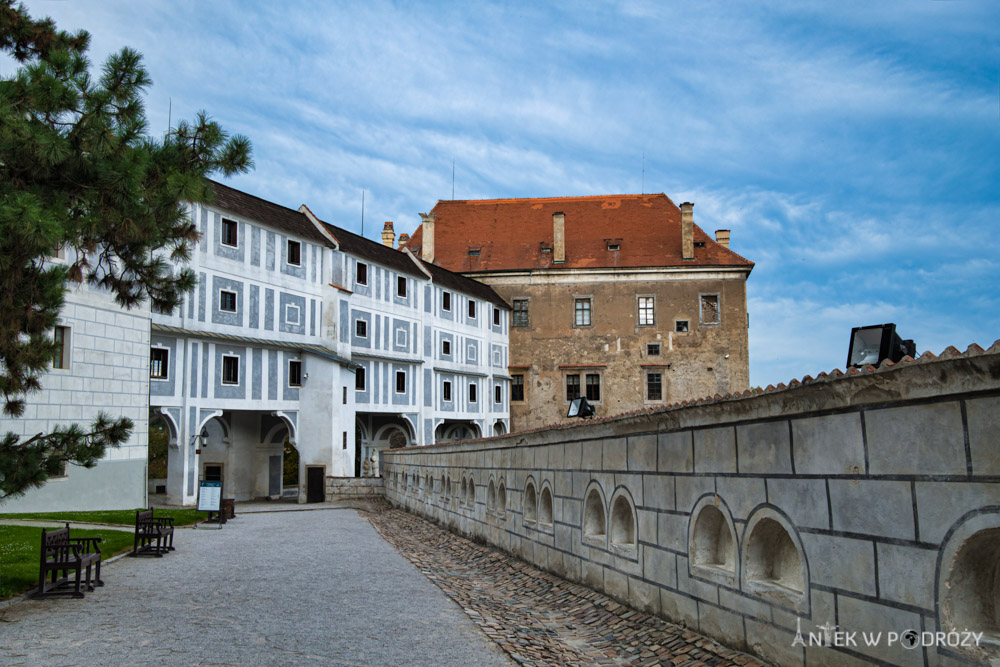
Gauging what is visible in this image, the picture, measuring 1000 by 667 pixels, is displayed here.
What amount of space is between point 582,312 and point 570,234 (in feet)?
18.6

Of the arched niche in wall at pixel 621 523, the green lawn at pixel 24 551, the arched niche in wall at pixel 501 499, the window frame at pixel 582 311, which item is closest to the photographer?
the arched niche in wall at pixel 621 523

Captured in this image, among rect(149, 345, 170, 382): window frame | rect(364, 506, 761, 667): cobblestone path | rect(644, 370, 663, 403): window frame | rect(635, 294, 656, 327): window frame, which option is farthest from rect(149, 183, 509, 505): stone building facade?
rect(364, 506, 761, 667): cobblestone path

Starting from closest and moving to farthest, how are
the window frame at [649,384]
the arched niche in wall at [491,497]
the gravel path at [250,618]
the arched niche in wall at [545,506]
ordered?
the gravel path at [250,618] → the arched niche in wall at [545,506] → the arched niche in wall at [491,497] → the window frame at [649,384]

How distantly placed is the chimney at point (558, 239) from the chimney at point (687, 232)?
682cm

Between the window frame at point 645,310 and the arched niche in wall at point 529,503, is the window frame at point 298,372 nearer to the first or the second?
the arched niche in wall at point 529,503

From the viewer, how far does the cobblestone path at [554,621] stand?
7.38m

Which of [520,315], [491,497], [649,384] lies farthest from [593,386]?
[491,497]

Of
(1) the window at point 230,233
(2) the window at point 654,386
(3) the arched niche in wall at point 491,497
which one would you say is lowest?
(3) the arched niche in wall at point 491,497

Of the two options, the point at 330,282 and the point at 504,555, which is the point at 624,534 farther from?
the point at 330,282

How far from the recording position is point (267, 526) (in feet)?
71.2

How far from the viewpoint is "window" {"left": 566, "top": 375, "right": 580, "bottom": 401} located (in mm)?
45772

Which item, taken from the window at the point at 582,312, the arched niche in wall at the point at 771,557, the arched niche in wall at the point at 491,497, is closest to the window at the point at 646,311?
the window at the point at 582,312

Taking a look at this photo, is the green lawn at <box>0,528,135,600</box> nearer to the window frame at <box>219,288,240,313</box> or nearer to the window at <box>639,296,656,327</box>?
the window frame at <box>219,288,240,313</box>

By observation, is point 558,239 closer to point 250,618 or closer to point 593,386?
point 593,386
